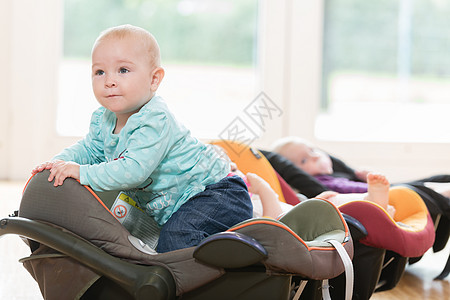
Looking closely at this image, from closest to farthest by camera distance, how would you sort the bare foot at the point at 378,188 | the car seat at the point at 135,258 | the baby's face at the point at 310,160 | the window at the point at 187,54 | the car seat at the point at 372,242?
the car seat at the point at 135,258 < the car seat at the point at 372,242 < the bare foot at the point at 378,188 < the baby's face at the point at 310,160 < the window at the point at 187,54

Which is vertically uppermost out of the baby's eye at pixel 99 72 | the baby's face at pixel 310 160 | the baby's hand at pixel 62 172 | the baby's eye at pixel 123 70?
the baby's eye at pixel 123 70

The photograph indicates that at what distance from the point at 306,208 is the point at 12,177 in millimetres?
2442

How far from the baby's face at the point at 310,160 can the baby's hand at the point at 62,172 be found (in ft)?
3.81

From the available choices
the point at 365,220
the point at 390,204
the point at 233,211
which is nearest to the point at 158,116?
the point at 233,211

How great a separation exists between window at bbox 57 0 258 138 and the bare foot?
6.58ft

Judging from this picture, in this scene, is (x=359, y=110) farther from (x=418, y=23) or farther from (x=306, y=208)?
(x=306, y=208)

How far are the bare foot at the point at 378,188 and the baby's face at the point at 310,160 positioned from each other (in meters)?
0.51

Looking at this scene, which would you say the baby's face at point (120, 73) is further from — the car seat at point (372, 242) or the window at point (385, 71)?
the window at point (385, 71)

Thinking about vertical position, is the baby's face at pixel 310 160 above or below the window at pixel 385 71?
below

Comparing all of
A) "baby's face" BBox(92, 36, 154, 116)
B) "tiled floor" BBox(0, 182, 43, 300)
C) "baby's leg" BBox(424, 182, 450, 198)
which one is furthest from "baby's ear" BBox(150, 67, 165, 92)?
"baby's leg" BBox(424, 182, 450, 198)

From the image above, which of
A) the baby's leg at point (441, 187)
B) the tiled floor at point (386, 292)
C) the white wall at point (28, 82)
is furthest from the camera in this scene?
the white wall at point (28, 82)

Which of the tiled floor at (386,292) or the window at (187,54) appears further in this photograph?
the window at (187,54)

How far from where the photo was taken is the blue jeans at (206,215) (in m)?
1.11

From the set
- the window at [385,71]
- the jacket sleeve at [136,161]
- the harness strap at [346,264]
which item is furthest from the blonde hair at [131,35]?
the window at [385,71]
